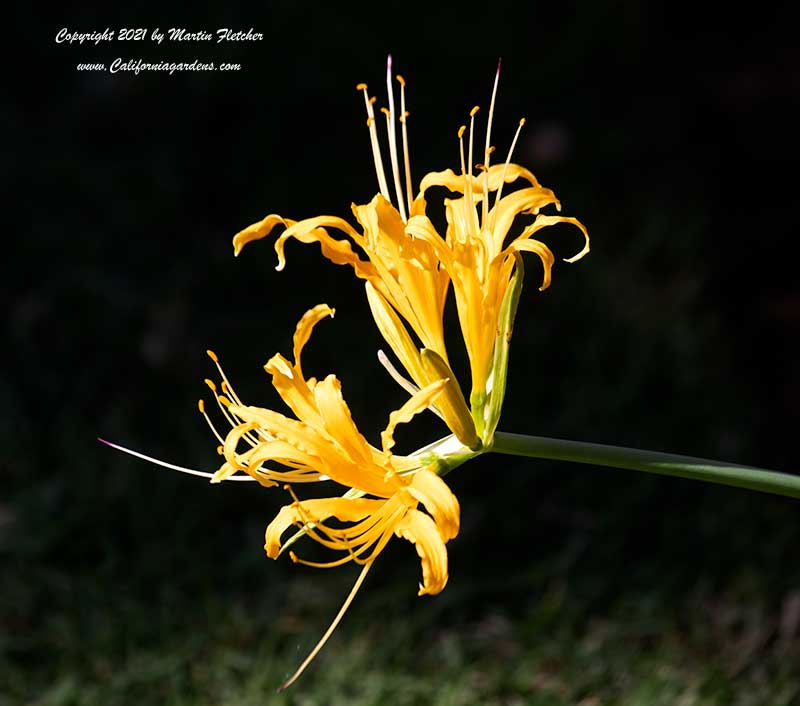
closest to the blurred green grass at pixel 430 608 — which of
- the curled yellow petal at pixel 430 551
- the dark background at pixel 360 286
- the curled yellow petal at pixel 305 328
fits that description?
the dark background at pixel 360 286

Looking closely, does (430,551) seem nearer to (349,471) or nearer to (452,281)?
(349,471)

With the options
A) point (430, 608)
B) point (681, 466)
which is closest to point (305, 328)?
point (681, 466)

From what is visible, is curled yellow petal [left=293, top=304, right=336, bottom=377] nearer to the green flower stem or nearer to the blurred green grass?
the green flower stem

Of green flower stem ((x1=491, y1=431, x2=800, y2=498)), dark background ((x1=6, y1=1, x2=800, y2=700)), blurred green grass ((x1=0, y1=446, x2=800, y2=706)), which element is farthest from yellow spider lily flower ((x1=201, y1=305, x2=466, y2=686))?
dark background ((x1=6, y1=1, x2=800, y2=700))

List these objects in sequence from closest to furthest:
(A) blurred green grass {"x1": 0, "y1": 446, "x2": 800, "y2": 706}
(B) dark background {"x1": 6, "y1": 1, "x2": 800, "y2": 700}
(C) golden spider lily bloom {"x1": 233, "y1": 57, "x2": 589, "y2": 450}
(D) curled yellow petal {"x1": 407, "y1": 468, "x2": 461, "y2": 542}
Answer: (D) curled yellow petal {"x1": 407, "y1": 468, "x2": 461, "y2": 542} → (C) golden spider lily bloom {"x1": 233, "y1": 57, "x2": 589, "y2": 450} → (A) blurred green grass {"x1": 0, "y1": 446, "x2": 800, "y2": 706} → (B) dark background {"x1": 6, "y1": 1, "x2": 800, "y2": 700}

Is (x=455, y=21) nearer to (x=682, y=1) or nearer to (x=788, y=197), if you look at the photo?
(x=682, y=1)

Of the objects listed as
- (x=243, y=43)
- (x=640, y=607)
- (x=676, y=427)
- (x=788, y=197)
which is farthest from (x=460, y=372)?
(x=243, y=43)

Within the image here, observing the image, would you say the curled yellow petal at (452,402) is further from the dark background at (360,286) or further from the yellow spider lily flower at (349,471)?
the dark background at (360,286)
